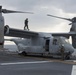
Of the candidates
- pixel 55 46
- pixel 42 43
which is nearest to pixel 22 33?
pixel 42 43

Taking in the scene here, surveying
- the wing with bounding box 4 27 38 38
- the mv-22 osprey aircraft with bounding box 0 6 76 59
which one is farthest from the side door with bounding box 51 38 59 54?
the wing with bounding box 4 27 38 38

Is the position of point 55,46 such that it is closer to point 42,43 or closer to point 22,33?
point 42,43

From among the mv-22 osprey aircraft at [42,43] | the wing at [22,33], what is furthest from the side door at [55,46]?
the wing at [22,33]

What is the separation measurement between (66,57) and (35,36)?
674 centimetres

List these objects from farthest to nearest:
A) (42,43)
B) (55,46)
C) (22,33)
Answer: (22,33), (42,43), (55,46)

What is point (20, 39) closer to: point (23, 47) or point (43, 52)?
point (23, 47)

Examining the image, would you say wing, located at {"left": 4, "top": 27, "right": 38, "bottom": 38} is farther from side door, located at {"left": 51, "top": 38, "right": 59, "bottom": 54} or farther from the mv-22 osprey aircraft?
side door, located at {"left": 51, "top": 38, "right": 59, "bottom": 54}

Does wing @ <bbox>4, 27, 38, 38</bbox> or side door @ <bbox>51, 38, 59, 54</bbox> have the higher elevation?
wing @ <bbox>4, 27, 38, 38</bbox>

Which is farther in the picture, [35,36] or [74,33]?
[74,33]

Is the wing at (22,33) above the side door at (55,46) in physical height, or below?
above

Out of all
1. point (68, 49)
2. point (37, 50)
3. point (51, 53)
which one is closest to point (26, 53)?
point (37, 50)

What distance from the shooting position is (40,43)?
3047 cm

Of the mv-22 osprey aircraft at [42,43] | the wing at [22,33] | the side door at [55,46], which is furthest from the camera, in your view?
the wing at [22,33]

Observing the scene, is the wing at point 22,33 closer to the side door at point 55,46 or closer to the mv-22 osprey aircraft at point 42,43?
the mv-22 osprey aircraft at point 42,43
